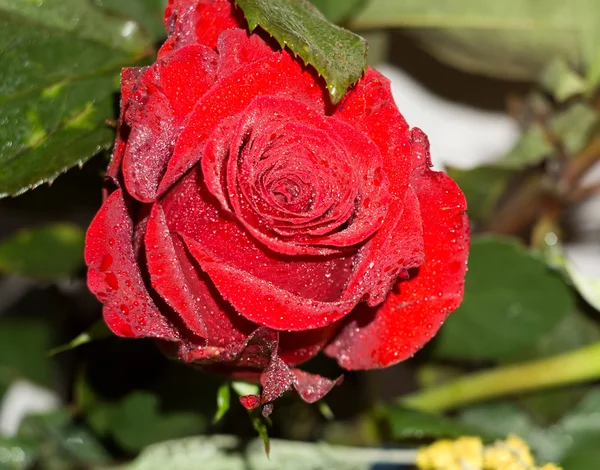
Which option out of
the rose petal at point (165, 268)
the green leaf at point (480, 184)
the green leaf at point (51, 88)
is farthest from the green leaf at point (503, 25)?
the rose petal at point (165, 268)

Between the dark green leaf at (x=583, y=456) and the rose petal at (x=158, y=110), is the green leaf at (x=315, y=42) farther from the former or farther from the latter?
the dark green leaf at (x=583, y=456)

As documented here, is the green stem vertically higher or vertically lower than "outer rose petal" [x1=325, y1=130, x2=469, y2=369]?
lower

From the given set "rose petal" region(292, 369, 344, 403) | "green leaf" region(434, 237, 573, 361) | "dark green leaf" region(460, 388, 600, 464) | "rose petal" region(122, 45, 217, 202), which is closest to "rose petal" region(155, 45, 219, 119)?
"rose petal" region(122, 45, 217, 202)

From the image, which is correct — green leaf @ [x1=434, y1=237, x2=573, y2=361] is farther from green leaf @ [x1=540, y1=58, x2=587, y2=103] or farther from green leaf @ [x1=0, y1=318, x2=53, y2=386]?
green leaf @ [x1=0, y1=318, x2=53, y2=386]

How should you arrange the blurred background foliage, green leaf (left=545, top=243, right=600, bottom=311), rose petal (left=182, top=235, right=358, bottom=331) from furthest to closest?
green leaf (left=545, top=243, right=600, bottom=311)
the blurred background foliage
rose petal (left=182, top=235, right=358, bottom=331)

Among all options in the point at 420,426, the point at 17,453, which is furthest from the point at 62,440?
the point at 420,426

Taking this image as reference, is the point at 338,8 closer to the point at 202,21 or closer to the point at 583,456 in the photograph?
the point at 202,21

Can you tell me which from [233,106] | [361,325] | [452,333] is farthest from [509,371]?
[233,106]
